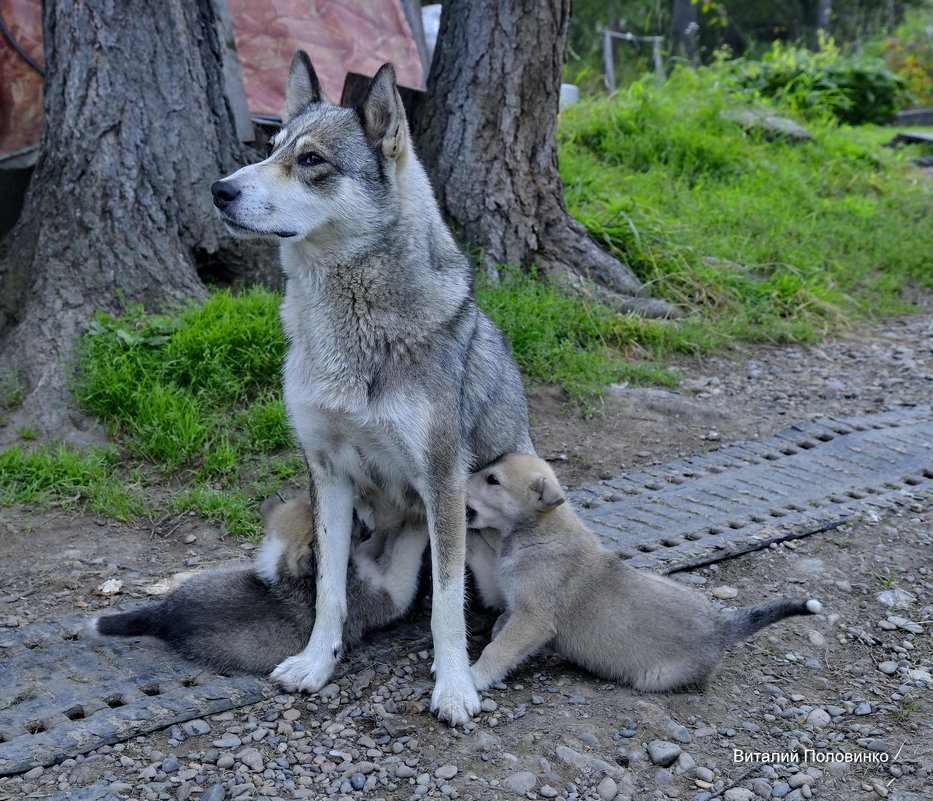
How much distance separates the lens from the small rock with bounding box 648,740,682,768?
3.21m

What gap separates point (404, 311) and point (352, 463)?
0.64 metres

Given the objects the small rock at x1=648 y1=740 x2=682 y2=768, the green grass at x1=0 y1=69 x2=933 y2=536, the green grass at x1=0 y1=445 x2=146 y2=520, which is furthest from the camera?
the green grass at x1=0 y1=69 x2=933 y2=536

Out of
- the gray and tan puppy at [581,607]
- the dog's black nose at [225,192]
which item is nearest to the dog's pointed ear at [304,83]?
the dog's black nose at [225,192]

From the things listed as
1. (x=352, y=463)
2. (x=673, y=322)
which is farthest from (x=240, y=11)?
(x=352, y=463)

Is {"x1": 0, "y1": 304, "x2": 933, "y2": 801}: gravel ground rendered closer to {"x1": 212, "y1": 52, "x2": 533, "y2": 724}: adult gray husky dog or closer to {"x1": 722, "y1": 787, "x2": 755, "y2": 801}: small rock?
{"x1": 722, "y1": 787, "x2": 755, "y2": 801}: small rock

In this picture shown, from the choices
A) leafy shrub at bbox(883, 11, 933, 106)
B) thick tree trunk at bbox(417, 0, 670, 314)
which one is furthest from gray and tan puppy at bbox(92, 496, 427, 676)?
leafy shrub at bbox(883, 11, 933, 106)

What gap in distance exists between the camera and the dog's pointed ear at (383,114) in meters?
3.65

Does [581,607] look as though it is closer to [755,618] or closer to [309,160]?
[755,618]

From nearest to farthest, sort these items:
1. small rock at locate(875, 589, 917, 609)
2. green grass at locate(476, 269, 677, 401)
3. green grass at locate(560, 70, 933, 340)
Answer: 1. small rock at locate(875, 589, 917, 609)
2. green grass at locate(476, 269, 677, 401)
3. green grass at locate(560, 70, 933, 340)

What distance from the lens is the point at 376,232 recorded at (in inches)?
145

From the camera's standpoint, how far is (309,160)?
363 centimetres

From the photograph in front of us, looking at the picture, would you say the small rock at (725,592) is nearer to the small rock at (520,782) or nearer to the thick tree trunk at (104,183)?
the small rock at (520,782)

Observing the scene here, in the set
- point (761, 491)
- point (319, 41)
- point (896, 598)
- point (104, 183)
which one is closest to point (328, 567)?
point (896, 598)

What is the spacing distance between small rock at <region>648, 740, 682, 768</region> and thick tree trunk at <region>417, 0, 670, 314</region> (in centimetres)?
Answer: 453
